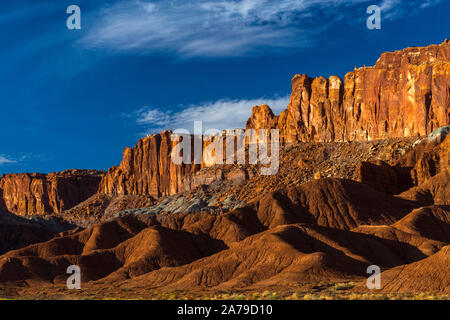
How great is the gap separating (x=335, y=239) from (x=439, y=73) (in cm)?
9700

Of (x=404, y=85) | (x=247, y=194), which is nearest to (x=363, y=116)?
(x=404, y=85)

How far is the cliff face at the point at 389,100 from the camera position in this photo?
16812cm

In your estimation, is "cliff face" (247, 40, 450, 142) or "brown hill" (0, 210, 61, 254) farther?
"brown hill" (0, 210, 61, 254)

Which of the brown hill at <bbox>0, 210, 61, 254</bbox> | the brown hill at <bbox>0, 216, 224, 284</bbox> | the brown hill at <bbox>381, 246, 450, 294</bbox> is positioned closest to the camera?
the brown hill at <bbox>381, 246, 450, 294</bbox>

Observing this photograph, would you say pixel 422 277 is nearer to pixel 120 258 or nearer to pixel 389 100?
pixel 120 258

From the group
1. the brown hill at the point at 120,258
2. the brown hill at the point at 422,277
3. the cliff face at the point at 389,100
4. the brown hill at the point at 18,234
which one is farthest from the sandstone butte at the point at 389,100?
the brown hill at the point at 422,277

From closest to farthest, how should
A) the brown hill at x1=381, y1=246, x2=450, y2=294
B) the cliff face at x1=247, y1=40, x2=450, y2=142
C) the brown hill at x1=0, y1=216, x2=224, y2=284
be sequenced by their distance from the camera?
the brown hill at x1=381, y1=246, x2=450, y2=294, the brown hill at x1=0, y1=216, x2=224, y2=284, the cliff face at x1=247, y1=40, x2=450, y2=142

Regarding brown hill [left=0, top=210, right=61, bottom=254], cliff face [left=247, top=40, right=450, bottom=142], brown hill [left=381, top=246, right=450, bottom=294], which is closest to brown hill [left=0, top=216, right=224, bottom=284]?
brown hill [left=381, top=246, right=450, bottom=294]

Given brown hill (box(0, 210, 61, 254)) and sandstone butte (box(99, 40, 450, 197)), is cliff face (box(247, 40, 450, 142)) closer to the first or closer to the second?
sandstone butte (box(99, 40, 450, 197))

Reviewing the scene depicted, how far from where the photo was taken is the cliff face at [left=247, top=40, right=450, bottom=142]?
168 m

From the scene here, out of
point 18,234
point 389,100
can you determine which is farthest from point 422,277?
point 18,234

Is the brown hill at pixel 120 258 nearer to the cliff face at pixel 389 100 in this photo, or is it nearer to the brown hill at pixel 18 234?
the brown hill at pixel 18 234

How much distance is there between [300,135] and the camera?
7864 inches
